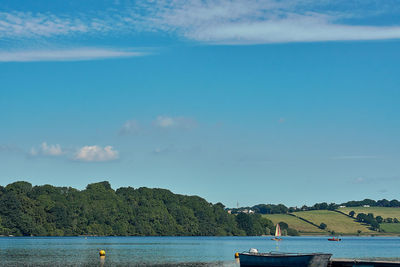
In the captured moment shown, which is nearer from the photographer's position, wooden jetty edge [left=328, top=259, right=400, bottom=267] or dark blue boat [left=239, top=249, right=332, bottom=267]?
wooden jetty edge [left=328, top=259, right=400, bottom=267]

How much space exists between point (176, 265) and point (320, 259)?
83.8ft

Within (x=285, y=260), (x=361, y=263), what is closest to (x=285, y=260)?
(x=285, y=260)

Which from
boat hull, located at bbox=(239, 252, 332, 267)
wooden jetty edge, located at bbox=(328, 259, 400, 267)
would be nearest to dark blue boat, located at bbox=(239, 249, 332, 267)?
boat hull, located at bbox=(239, 252, 332, 267)

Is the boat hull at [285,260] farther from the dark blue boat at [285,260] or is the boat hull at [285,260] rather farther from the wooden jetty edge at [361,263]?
the wooden jetty edge at [361,263]

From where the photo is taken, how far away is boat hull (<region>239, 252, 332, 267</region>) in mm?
72688

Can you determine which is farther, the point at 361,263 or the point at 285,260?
the point at 285,260

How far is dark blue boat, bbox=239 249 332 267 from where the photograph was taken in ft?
239

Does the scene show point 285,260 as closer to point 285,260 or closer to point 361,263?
point 285,260

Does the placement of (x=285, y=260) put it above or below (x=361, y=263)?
above

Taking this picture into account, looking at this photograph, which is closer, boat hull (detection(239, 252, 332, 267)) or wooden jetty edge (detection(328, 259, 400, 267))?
wooden jetty edge (detection(328, 259, 400, 267))

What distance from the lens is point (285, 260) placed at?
7531cm

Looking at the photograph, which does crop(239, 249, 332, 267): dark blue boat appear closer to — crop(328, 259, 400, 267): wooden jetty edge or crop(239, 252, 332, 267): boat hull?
crop(239, 252, 332, 267): boat hull

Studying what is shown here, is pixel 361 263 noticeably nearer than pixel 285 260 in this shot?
Yes

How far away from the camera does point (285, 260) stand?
7531cm
